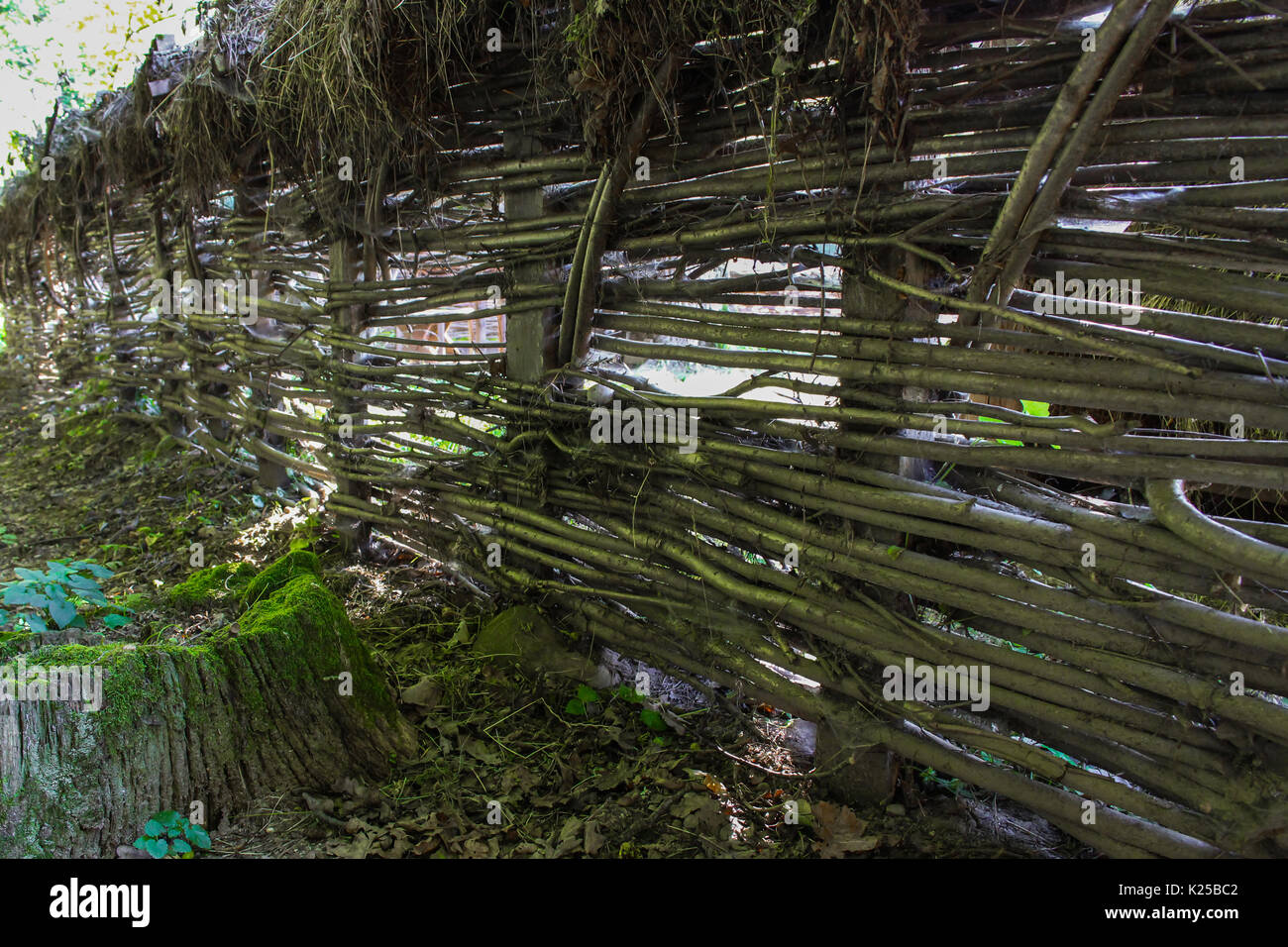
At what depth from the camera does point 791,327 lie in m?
2.18

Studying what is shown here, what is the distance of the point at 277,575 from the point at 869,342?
1879 mm

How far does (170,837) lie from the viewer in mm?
1823

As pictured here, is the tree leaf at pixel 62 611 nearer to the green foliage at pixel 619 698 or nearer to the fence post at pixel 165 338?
the green foliage at pixel 619 698

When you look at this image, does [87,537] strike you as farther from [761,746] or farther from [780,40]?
[780,40]

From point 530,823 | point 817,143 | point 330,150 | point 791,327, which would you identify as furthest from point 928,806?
point 330,150

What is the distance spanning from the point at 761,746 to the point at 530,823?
74 cm

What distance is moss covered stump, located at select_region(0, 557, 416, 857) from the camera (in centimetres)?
168

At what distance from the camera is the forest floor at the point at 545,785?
6.58ft

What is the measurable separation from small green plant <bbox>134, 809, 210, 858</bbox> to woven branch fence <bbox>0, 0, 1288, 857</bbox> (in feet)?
4.04

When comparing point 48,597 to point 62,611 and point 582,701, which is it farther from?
point 582,701

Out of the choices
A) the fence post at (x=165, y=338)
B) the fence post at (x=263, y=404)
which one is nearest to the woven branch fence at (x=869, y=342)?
the fence post at (x=263, y=404)

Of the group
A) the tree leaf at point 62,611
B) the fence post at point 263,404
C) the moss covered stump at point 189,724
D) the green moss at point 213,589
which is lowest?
the moss covered stump at point 189,724

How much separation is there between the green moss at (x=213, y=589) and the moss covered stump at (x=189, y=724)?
0.47 ft

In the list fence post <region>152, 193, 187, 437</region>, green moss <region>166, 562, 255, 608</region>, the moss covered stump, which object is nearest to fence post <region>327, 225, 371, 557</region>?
green moss <region>166, 562, 255, 608</region>
